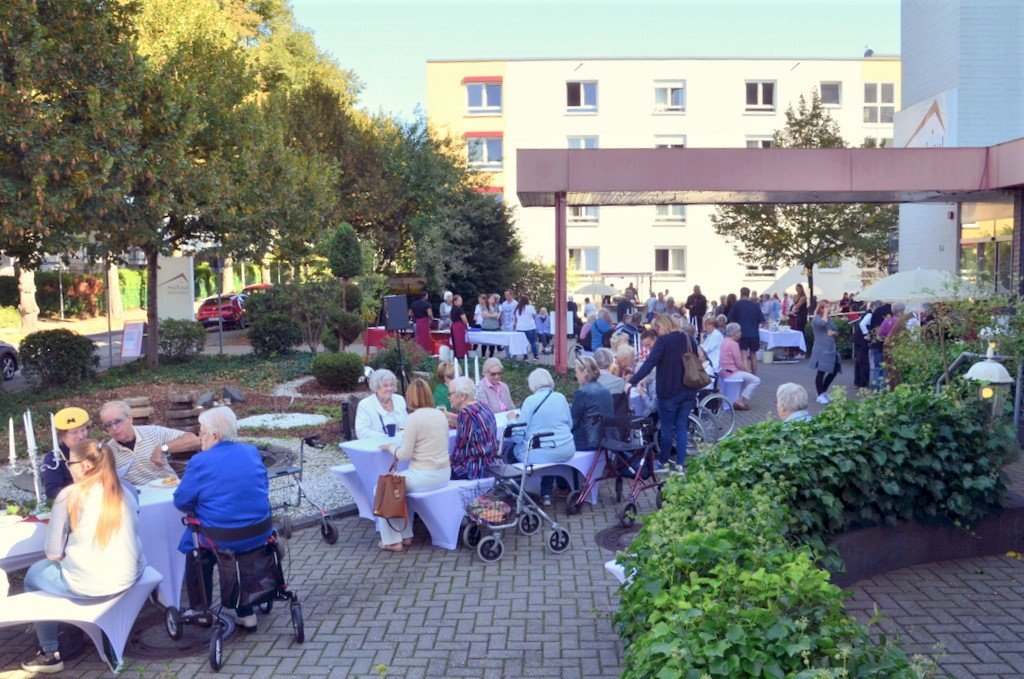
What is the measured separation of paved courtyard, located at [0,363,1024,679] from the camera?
546 centimetres

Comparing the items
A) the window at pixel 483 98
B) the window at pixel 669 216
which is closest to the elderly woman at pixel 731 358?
the window at pixel 669 216

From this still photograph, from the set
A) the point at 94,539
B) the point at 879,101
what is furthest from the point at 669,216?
the point at 94,539

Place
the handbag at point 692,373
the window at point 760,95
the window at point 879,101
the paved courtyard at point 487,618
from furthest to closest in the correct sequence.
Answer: the window at point 879,101, the window at point 760,95, the handbag at point 692,373, the paved courtyard at point 487,618

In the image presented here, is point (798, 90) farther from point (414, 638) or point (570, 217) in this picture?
point (414, 638)

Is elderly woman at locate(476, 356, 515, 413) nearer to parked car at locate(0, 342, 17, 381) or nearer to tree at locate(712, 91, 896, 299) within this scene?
parked car at locate(0, 342, 17, 381)

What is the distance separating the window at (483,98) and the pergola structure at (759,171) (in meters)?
34.3

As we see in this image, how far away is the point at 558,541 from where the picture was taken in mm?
7668

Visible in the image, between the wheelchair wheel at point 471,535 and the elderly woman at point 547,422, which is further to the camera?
the elderly woman at point 547,422

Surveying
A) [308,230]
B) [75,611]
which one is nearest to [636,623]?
[75,611]

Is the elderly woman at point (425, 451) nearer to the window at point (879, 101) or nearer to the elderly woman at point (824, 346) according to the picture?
the elderly woman at point (824, 346)

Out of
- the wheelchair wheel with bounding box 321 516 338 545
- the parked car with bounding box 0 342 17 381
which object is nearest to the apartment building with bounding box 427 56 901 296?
the parked car with bounding box 0 342 17 381

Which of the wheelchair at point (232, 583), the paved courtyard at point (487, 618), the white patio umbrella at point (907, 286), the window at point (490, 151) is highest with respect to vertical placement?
the window at point (490, 151)

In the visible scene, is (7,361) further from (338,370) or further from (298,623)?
(298,623)

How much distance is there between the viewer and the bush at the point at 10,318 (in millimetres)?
37281
